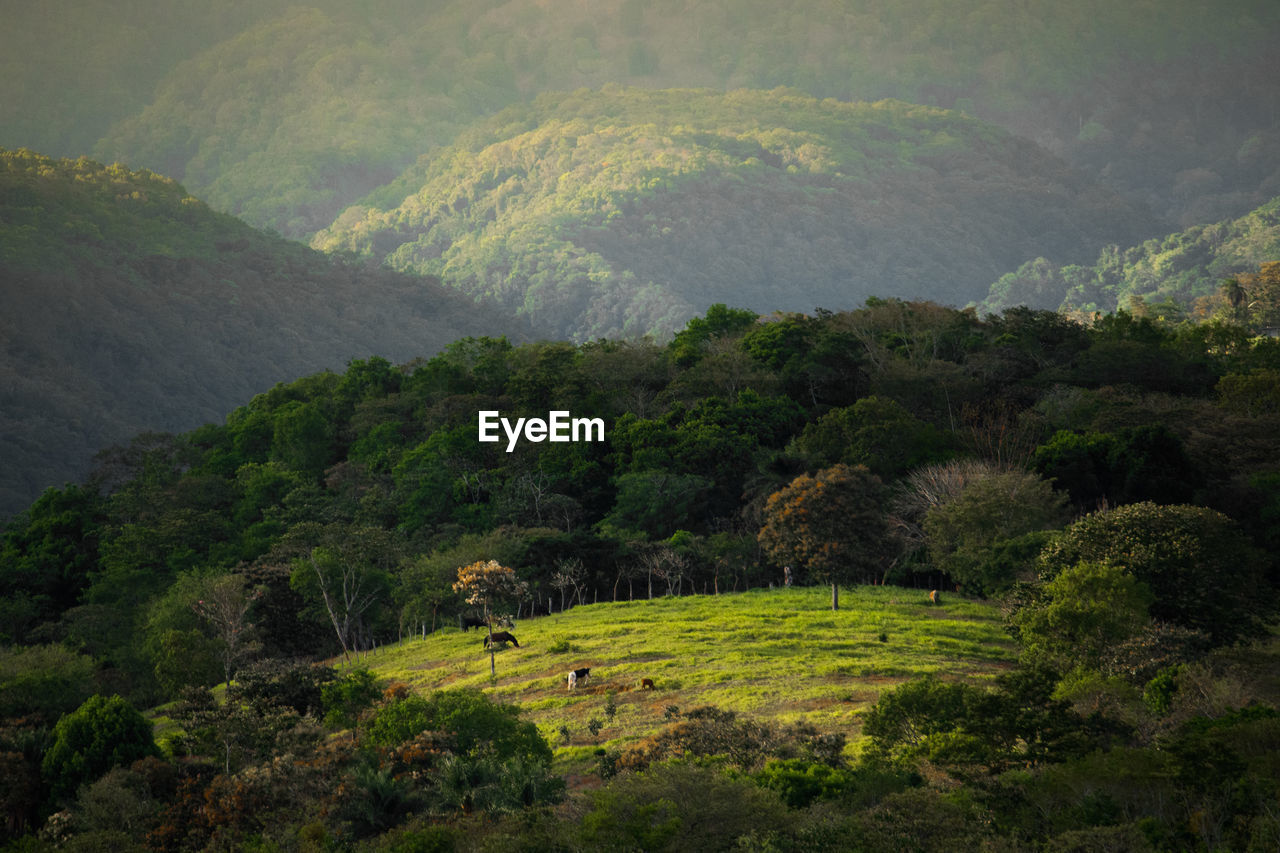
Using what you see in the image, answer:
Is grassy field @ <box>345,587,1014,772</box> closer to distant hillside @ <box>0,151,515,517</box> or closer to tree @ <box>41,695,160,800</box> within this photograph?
tree @ <box>41,695,160,800</box>

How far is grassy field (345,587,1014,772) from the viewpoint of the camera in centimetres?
3425

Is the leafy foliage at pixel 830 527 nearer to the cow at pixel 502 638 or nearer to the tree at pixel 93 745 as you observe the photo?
the cow at pixel 502 638

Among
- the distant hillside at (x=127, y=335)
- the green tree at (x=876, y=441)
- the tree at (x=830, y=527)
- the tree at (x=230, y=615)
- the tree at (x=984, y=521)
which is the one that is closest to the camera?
the tree at (x=230, y=615)

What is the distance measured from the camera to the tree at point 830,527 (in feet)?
164

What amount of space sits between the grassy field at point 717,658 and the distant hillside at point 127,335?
326 ft

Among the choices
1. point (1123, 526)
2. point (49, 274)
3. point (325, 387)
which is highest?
point (49, 274)

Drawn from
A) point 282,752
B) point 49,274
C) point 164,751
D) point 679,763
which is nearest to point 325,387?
point 164,751

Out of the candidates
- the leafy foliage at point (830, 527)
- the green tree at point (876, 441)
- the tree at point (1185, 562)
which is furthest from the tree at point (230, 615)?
the tree at point (1185, 562)

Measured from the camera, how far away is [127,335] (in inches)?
6614

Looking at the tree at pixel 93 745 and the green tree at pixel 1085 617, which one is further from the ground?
the green tree at pixel 1085 617

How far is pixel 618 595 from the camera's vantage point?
221 ft

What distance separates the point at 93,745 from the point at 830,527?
32113mm

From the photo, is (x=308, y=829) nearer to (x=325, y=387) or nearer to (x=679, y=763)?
(x=679, y=763)

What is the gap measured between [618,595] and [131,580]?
31763mm
